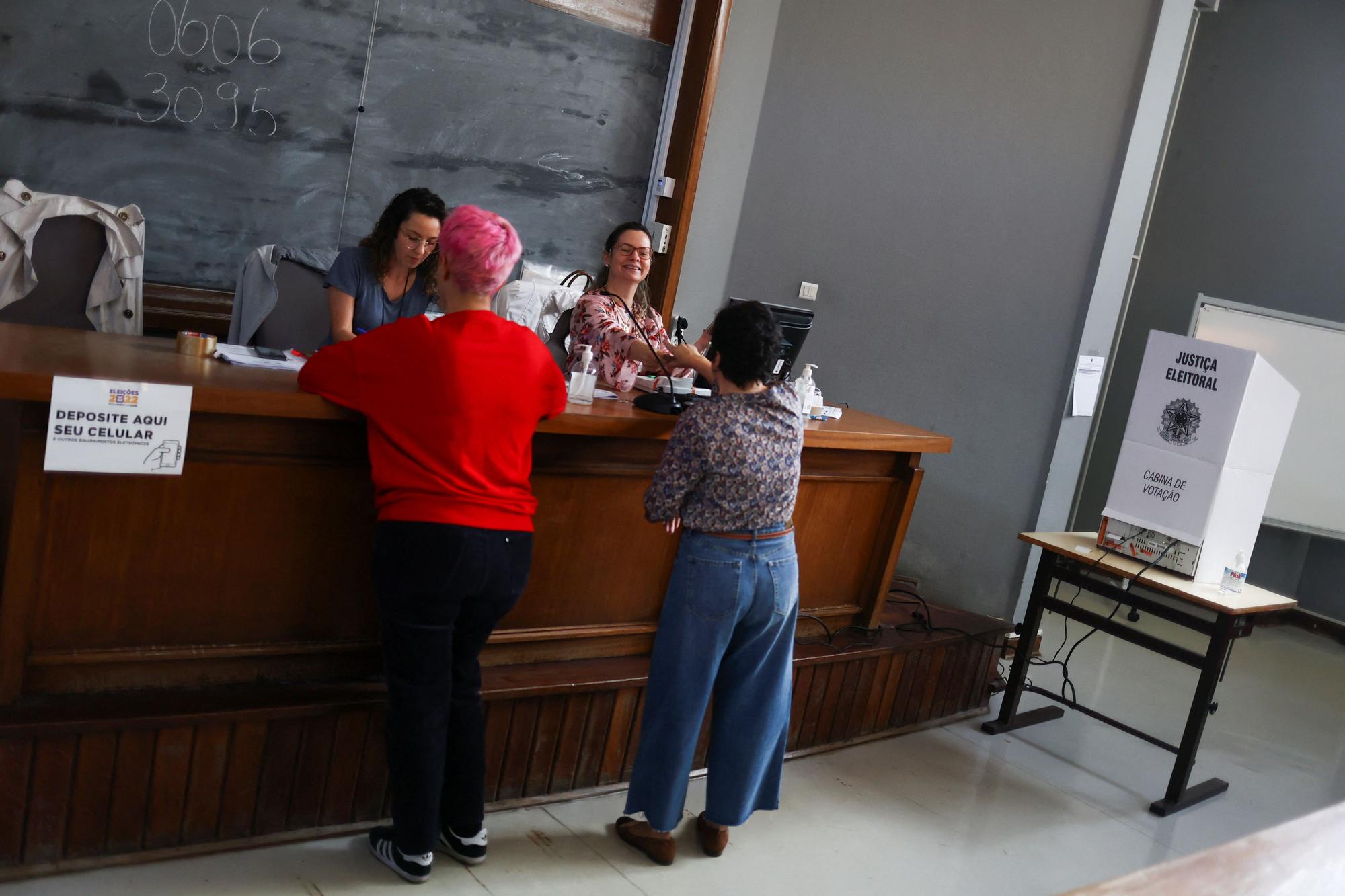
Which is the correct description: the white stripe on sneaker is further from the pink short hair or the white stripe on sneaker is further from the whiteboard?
the whiteboard

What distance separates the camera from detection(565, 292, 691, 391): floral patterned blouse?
3396 millimetres

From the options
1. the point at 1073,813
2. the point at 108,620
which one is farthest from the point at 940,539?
the point at 108,620

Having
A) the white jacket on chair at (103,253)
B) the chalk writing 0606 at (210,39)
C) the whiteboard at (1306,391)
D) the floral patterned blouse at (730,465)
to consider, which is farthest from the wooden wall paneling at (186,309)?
the whiteboard at (1306,391)

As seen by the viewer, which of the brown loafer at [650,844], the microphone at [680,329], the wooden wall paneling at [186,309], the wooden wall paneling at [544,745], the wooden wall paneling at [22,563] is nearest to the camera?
the wooden wall paneling at [22,563]

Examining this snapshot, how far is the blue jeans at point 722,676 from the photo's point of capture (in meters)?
2.63

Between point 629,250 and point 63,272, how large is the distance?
6.66 feet

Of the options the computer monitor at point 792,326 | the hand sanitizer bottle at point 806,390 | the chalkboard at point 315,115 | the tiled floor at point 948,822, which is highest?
the chalkboard at point 315,115

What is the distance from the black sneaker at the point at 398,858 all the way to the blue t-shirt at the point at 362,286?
147 centimetres

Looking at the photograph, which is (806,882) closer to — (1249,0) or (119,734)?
(119,734)

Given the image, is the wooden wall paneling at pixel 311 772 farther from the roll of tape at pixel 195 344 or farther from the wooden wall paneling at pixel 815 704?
the wooden wall paneling at pixel 815 704

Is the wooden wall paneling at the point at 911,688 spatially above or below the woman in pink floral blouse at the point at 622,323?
below

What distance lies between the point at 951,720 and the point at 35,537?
3212mm

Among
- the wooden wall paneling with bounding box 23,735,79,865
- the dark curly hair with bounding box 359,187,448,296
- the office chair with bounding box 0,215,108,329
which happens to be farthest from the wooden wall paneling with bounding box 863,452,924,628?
the office chair with bounding box 0,215,108,329

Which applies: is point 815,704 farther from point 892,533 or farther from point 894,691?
point 892,533
